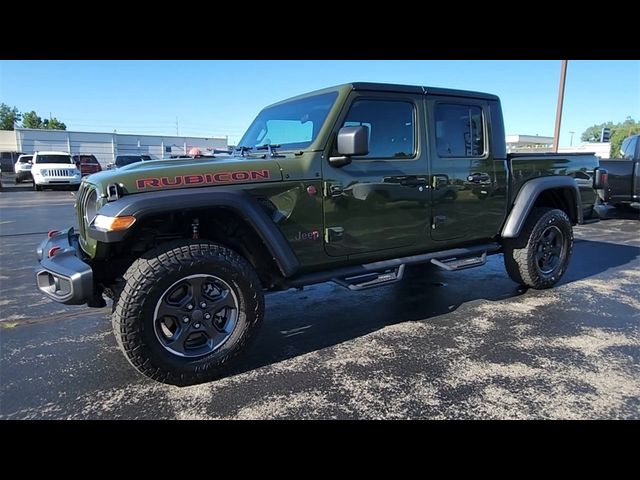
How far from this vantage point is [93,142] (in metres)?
35.6

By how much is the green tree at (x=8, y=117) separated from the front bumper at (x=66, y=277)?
272ft

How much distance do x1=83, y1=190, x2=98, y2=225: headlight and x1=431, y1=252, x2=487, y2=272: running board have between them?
2.84 m

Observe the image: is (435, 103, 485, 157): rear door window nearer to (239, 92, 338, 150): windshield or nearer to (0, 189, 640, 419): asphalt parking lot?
(239, 92, 338, 150): windshield

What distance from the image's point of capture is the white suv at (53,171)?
65.9 ft

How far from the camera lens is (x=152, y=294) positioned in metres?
2.70

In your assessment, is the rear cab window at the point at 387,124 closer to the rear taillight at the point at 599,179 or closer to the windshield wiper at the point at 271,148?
the windshield wiper at the point at 271,148

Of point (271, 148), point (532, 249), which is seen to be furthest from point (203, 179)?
point (532, 249)

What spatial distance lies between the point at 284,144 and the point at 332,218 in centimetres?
81

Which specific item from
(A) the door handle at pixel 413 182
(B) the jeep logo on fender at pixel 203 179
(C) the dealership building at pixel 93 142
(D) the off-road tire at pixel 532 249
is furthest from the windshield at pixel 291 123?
(C) the dealership building at pixel 93 142

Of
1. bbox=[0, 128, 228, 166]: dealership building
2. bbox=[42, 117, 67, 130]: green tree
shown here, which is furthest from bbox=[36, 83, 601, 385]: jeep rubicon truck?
bbox=[42, 117, 67, 130]: green tree

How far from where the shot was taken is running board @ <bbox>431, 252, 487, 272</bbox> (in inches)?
158
